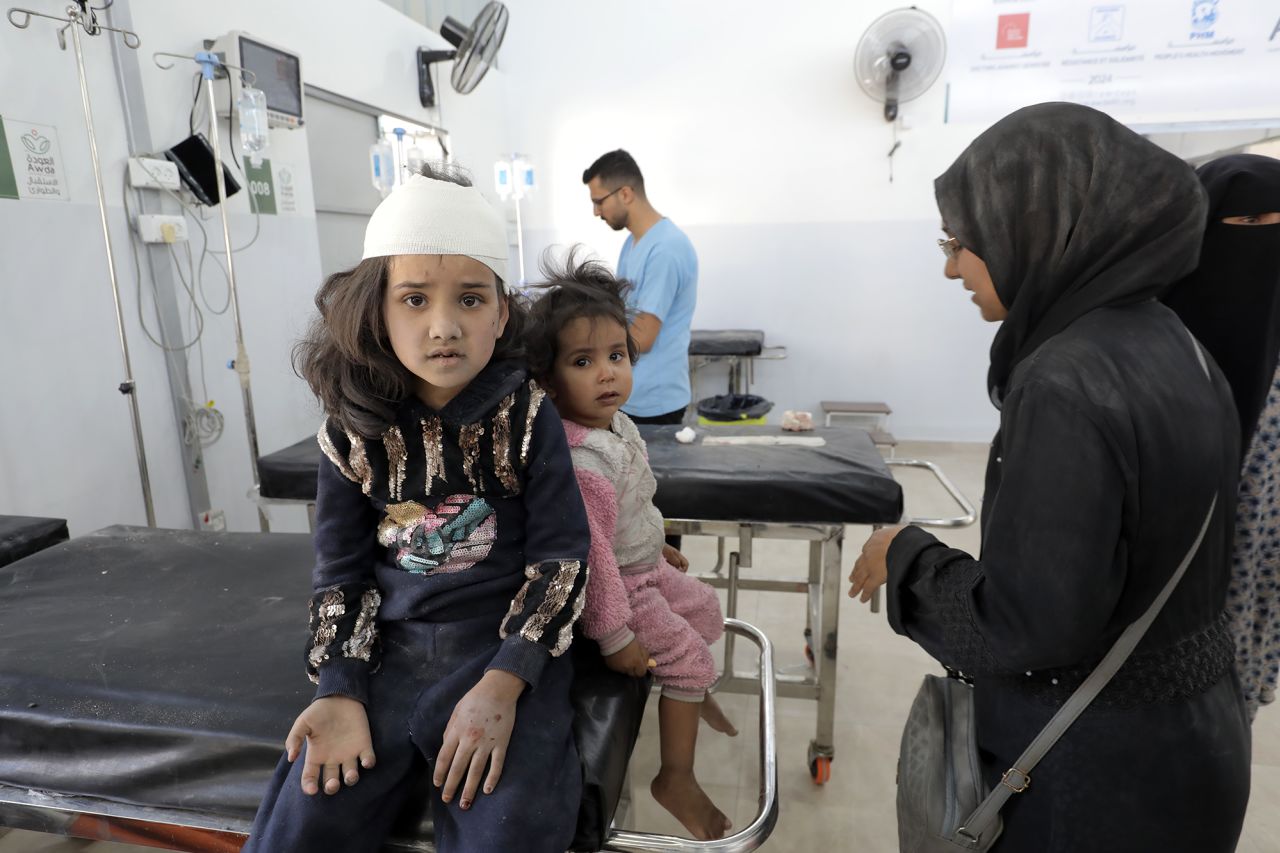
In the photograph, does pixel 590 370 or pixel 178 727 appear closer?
pixel 178 727

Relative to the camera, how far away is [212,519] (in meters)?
3.06

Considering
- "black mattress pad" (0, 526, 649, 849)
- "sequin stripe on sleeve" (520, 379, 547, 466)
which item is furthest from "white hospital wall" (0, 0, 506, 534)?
"sequin stripe on sleeve" (520, 379, 547, 466)

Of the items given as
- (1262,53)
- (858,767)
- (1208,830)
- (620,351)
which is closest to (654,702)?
(858,767)

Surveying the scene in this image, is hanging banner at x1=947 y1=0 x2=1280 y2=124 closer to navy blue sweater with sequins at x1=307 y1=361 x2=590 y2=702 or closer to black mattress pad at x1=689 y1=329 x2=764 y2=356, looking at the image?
black mattress pad at x1=689 y1=329 x2=764 y2=356

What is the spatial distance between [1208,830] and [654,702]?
5.81 ft

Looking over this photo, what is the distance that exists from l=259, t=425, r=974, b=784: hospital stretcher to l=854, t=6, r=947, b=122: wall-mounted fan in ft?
11.5

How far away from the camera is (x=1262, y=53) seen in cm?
436

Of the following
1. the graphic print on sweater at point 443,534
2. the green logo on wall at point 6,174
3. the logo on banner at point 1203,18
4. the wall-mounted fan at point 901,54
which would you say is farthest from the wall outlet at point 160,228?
the logo on banner at point 1203,18

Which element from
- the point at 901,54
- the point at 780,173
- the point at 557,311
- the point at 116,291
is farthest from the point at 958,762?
the point at 780,173

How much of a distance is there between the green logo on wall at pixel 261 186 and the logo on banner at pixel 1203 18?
5.26m

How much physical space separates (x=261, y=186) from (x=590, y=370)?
267 centimetres

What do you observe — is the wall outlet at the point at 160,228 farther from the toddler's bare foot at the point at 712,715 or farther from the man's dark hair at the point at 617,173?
the toddler's bare foot at the point at 712,715

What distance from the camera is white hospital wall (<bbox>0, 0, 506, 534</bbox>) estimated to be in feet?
7.63

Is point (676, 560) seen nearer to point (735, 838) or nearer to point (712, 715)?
point (712, 715)
